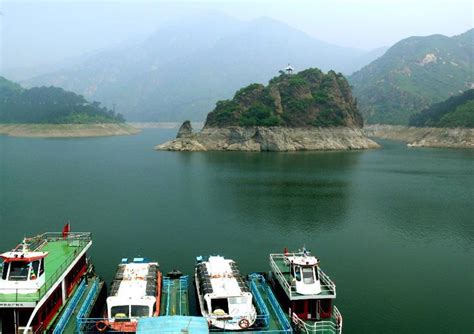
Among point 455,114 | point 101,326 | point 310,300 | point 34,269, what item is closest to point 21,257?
point 34,269

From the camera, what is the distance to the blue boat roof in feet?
62.1

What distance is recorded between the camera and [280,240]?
43906 millimetres

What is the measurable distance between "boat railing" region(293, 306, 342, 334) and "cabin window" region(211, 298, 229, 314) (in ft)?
11.7

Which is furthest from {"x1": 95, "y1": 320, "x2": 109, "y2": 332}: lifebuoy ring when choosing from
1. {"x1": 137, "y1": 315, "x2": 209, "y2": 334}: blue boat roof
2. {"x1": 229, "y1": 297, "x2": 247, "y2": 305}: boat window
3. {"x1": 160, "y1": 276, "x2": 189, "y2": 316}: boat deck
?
{"x1": 229, "y1": 297, "x2": 247, "y2": 305}: boat window

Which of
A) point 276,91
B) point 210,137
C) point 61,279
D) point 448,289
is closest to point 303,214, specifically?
point 448,289

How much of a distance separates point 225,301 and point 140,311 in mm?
4161

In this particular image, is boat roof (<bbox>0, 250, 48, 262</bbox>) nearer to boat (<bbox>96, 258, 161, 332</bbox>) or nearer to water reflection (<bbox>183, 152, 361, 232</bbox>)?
boat (<bbox>96, 258, 161, 332</bbox>)

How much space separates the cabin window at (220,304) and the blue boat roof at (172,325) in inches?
130

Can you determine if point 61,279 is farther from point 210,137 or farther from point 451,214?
point 210,137

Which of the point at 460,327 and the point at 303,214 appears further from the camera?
the point at 303,214

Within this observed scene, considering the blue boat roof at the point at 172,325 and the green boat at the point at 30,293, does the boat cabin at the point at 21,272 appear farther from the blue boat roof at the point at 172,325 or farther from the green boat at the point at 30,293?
the blue boat roof at the point at 172,325

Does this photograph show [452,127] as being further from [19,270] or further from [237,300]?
[19,270]

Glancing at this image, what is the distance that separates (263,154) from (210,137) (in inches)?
872

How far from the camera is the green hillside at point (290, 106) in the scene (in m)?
147
